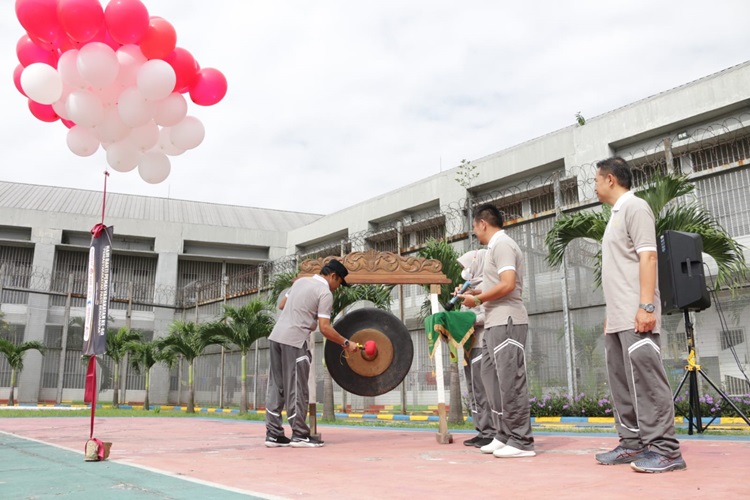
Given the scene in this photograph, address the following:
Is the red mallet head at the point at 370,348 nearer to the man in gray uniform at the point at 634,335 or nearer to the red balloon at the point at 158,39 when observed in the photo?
the man in gray uniform at the point at 634,335

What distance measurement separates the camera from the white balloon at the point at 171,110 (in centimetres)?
681

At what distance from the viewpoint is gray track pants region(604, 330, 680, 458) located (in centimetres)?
378

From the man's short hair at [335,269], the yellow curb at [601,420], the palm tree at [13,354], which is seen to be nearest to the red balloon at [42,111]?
the man's short hair at [335,269]

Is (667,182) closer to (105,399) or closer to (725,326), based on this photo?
(725,326)

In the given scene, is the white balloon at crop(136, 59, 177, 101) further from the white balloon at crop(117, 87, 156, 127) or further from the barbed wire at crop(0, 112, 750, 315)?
the barbed wire at crop(0, 112, 750, 315)

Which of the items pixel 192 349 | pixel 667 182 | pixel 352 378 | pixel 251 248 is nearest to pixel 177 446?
pixel 352 378

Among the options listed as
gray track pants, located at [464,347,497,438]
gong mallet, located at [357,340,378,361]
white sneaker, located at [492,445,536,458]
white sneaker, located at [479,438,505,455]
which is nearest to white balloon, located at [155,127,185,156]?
gong mallet, located at [357,340,378,361]

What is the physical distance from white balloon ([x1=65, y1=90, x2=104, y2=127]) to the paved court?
3352 mm

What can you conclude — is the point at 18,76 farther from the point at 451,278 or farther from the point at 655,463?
the point at 451,278

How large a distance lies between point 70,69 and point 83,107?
39 centimetres

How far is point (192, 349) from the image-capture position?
74.2 ft

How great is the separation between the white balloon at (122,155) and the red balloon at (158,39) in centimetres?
107

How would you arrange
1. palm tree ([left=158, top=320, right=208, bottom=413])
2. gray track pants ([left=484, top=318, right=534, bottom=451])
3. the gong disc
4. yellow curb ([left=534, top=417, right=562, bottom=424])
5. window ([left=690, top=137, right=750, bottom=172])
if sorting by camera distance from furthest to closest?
palm tree ([left=158, top=320, right=208, bottom=413])
window ([left=690, top=137, right=750, bottom=172])
yellow curb ([left=534, top=417, right=562, bottom=424])
the gong disc
gray track pants ([left=484, top=318, right=534, bottom=451])

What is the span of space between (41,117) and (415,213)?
840 inches
